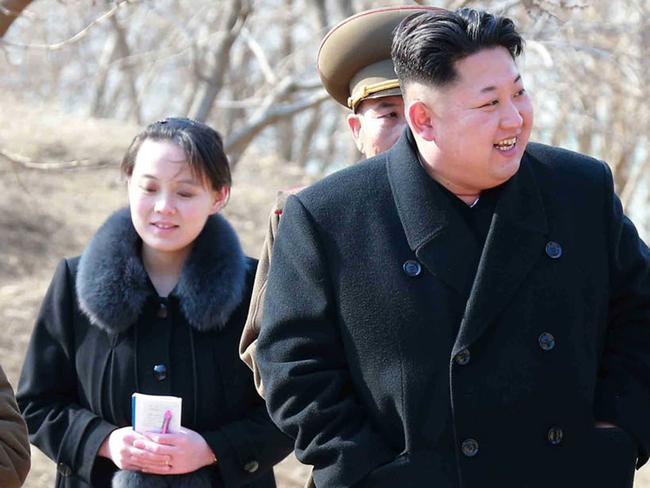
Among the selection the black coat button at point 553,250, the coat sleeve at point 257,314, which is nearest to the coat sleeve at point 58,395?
the coat sleeve at point 257,314

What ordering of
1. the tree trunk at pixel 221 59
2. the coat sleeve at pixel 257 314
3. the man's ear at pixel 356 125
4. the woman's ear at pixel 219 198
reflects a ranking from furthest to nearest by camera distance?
the tree trunk at pixel 221 59, the woman's ear at pixel 219 198, the man's ear at pixel 356 125, the coat sleeve at pixel 257 314

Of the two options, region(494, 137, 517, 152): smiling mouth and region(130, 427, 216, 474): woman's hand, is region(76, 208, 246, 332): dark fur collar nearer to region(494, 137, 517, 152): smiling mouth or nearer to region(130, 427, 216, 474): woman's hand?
region(130, 427, 216, 474): woman's hand

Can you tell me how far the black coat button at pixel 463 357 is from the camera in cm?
270

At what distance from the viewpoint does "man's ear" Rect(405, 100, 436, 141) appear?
2.80m

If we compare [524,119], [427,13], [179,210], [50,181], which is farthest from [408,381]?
[50,181]

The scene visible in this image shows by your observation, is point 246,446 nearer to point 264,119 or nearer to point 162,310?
point 162,310

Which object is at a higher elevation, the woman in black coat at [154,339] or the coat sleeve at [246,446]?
the woman in black coat at [154,339]

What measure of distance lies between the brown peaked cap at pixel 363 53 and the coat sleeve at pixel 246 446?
0.98 metres

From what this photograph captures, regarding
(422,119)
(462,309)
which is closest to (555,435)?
(462,309)

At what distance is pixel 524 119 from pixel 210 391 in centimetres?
136

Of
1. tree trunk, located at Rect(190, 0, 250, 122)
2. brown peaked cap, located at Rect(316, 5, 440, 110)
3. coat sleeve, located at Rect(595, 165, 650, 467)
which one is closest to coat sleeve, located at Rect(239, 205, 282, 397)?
brown peaked cap, located at Rect(316, 5, 440, 110)

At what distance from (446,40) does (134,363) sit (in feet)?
4.74

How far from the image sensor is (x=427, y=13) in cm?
283

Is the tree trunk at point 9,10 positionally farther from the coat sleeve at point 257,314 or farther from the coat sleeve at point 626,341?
the coat sleeve at point 626,341
